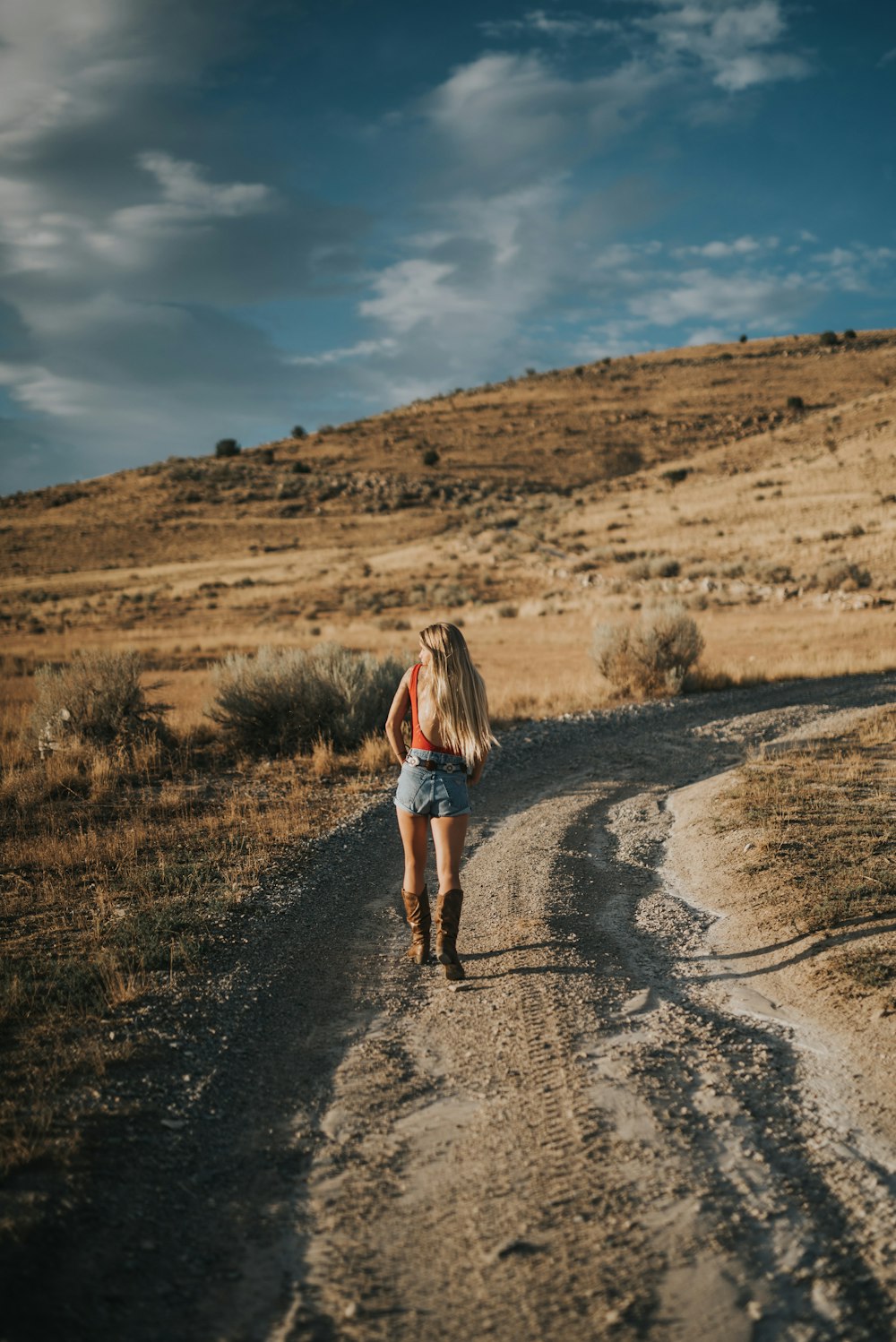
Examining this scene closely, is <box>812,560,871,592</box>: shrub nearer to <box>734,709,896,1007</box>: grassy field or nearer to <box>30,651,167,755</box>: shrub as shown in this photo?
<box>734,709,896,1007</box>: grassy field

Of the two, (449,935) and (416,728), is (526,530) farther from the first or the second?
(449,935)

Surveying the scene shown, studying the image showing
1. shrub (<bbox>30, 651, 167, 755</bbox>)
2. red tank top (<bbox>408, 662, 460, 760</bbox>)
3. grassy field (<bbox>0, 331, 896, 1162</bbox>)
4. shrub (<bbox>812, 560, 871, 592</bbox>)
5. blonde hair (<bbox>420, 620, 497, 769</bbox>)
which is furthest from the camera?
shrub (<bbox>812, 560, 871, 592</bbox>)

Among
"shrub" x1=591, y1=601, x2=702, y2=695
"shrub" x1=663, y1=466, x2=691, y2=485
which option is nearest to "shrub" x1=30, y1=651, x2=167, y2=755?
"shrub" x1=591, y1=601, x2=702, y2=695

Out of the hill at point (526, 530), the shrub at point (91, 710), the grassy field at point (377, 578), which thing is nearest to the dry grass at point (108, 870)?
the grassy field at point (377, 578)

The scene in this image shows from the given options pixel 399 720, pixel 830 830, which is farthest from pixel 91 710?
pixel 830 830

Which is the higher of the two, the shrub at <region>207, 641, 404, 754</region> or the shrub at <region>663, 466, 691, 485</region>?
the shrub at <region>663, 466, 691, 485</region>

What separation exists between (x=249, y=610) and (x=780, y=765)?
1227 inches

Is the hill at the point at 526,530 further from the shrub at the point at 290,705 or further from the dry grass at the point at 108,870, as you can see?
the dry grass at the point at 108,870

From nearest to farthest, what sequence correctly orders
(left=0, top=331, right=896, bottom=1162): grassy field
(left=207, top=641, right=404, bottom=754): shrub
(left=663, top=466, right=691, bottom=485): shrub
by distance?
(left=0, top=331, right=896, bottom=1162): grassy field < (left=207, top=641, right=404, bottom=754): shrub < (left=663, top=466, right=691, bottom=485): shrub

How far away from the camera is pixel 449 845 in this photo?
507 centimetres

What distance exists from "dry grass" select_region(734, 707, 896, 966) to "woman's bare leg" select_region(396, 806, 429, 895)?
8.07 ft

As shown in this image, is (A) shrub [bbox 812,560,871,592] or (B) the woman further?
(A) shrub [bbox 812,560,871,592]

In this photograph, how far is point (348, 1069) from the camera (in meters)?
4.07

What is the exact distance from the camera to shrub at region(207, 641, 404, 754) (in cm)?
1256
